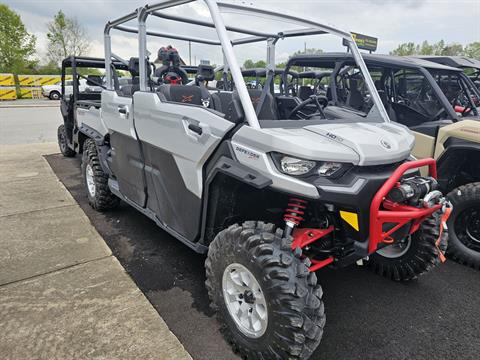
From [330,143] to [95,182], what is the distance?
3.30m

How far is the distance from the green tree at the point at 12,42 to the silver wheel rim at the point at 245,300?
40287 mm

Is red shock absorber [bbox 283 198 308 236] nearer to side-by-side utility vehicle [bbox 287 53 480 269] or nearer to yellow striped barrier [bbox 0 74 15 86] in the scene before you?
side-by-side utility vehicle [bbox 287 53 480 269]

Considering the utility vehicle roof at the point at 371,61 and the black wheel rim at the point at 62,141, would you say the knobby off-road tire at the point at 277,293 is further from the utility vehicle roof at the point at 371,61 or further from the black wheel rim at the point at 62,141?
the black wheel rim at the point at 62,141

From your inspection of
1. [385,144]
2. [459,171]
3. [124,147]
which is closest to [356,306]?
[385,144]

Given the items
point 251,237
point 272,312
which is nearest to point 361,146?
point 251,237

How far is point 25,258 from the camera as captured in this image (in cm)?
335

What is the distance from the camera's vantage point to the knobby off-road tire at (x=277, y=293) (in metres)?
1.88

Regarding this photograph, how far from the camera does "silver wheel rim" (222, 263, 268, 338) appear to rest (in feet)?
6.89

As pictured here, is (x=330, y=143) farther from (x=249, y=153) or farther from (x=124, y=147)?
(x=124, y=147)

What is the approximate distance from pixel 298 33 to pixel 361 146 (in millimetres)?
1858

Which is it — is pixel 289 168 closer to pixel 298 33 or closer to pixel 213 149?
pixel 213 149

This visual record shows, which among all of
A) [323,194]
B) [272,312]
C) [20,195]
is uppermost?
[323,194]

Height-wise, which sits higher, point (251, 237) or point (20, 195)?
point (251, 237)

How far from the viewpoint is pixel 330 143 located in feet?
6.82
